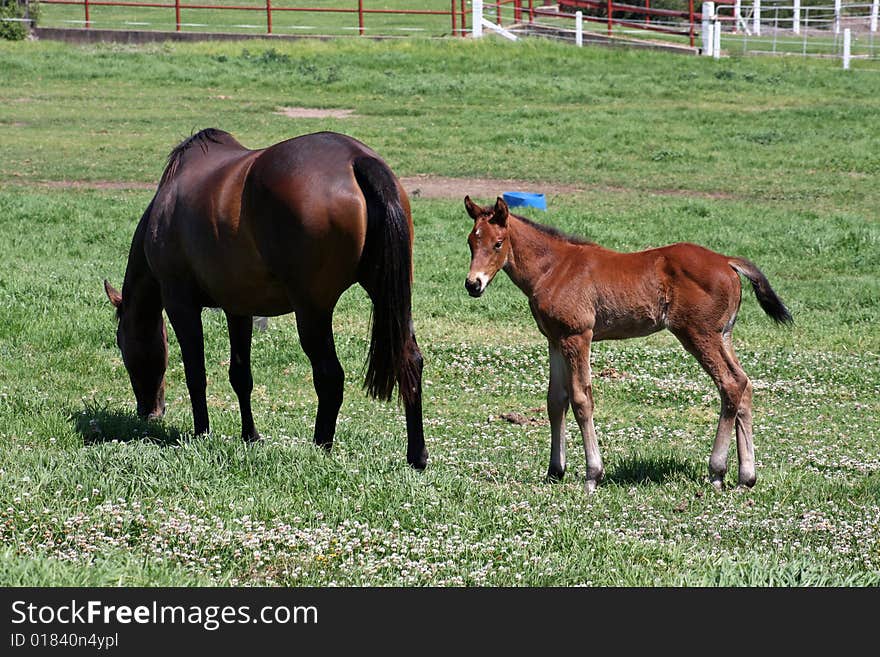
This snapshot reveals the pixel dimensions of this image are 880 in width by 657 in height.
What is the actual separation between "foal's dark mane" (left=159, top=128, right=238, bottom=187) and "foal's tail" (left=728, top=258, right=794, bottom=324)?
3738 millimetres

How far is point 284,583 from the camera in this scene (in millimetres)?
5180

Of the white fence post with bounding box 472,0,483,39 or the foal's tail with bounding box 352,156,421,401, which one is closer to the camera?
the foal's tail with bounding box 352,156,421,401

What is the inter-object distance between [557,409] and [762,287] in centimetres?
152

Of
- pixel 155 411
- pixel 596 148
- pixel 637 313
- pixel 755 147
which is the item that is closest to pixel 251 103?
pixel 596 148

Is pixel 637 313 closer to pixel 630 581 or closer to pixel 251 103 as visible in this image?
pixel 630 581

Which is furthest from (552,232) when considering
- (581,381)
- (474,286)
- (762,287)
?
(762,287)

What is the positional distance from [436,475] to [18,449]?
2693 millimetres

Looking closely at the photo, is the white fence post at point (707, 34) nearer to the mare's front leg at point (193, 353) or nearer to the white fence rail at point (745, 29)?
the white fence rail at point (745, 29)

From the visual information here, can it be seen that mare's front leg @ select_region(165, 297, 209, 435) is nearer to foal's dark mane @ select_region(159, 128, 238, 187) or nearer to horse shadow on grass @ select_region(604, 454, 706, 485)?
foal's dark mane @ select_region(159, 128, 238, 187)

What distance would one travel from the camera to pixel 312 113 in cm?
2802

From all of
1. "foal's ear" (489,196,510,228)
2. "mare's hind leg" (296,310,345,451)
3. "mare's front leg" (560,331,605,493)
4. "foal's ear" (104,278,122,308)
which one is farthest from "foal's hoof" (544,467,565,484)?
"foal's ear" (104,278,122,308)

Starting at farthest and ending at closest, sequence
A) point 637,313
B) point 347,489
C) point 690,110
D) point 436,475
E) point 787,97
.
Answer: point 787,97 → point 690,110 → point 637,313 → point 436,475 → point 347,489

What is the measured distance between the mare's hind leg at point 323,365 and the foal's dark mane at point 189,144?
1742mm

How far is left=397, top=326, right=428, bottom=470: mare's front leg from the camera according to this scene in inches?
303
